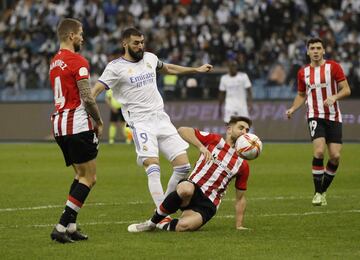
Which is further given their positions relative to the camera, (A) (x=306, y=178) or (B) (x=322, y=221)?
(A) (x=306, y=178)

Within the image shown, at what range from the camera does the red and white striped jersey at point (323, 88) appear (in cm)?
1398

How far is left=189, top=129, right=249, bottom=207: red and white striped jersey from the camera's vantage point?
10.5 metres

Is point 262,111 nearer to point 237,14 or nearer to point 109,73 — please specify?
point 237,14

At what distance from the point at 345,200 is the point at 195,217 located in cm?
409

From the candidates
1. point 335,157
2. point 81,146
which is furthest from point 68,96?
point 335,157

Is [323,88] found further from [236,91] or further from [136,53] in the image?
[236,91]

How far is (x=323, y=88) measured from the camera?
14.0 m

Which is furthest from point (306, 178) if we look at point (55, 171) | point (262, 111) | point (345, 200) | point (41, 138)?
point (41, 138)

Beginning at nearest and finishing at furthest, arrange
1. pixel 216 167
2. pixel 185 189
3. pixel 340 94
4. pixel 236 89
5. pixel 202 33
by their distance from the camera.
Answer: pixel 185 189, pixel 216 167, pixel 340 94, pixel 236 89, pixel 202 33

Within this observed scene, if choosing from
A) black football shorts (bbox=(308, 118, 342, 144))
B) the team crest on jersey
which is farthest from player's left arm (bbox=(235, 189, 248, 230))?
black football shorts (bbox=(308, 118, 342, 144))

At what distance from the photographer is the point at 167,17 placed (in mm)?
35531

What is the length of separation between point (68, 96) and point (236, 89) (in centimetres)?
1550

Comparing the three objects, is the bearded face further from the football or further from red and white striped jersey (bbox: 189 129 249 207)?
the football

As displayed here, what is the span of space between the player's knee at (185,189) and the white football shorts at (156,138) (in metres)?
0.79
